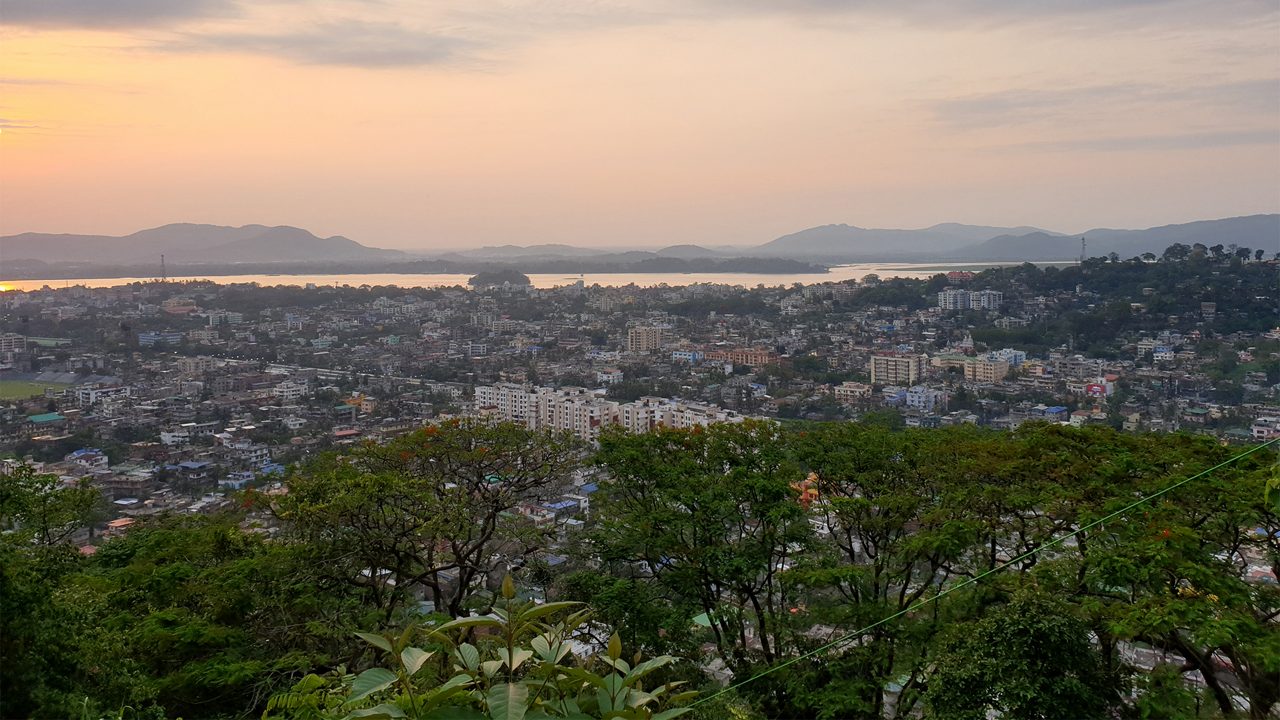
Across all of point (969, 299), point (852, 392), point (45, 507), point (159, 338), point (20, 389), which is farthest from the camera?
point (969, 299)

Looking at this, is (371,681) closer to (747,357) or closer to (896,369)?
(896,369)

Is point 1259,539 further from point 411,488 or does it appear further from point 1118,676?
point 411,488

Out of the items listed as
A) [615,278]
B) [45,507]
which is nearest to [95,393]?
[45,507]

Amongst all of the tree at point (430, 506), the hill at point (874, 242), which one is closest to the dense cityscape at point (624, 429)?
the tree at point (430, 506)

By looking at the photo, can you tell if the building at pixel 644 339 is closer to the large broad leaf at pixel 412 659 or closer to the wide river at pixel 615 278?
the wide river at pixel 615 278

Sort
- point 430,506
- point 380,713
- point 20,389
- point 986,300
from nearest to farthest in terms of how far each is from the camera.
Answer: point 380,713
point 430,506
point 20,389
point 986,300

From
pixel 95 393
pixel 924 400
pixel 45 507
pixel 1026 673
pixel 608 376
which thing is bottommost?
pixel 924 400

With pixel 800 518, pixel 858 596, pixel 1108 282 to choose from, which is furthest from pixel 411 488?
pixel 1108 282
